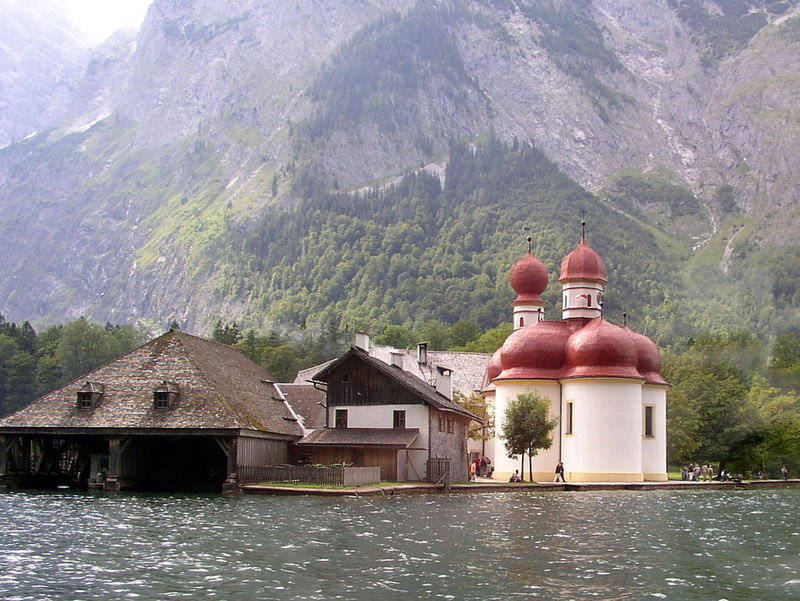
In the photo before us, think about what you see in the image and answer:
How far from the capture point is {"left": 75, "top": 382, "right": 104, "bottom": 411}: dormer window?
193ft

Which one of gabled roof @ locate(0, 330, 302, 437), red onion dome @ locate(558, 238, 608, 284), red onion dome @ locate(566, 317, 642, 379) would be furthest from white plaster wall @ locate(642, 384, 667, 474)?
gabled roof @ locate(0, 330, 302, 437)

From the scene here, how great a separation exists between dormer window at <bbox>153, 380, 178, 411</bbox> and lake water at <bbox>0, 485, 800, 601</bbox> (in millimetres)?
7140

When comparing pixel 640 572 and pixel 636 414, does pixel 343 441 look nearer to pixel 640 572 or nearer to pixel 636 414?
pixel 636 414

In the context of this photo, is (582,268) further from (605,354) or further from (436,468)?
(436,468)

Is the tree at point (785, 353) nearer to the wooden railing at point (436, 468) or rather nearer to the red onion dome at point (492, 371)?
the red onion dome at point (492, 371)

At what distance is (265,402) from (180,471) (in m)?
7.00

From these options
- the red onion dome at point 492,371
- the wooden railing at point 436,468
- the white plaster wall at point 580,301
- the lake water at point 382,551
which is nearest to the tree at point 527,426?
the wooden railing at point 436,468

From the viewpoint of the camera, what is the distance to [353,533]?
121 feet

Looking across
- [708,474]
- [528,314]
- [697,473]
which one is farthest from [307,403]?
[708,474]

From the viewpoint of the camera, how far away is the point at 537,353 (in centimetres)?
8081

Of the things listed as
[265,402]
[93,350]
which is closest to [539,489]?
[265,402]

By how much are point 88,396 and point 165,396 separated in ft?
13.8

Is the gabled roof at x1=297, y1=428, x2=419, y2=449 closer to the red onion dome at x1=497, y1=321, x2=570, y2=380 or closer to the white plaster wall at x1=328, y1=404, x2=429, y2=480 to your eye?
the white plaster wall at x1=328, y1=404, x2=429, y2=480

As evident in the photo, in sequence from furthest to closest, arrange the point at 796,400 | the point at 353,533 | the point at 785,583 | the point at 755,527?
the point at 796,400
the point at 755,527
the point at 353,533
the point at 785,583
